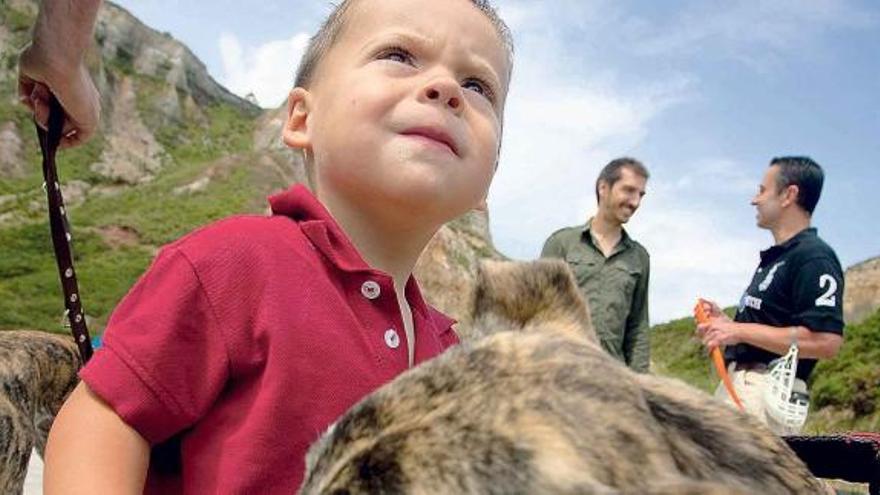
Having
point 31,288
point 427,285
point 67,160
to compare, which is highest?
point 67,160

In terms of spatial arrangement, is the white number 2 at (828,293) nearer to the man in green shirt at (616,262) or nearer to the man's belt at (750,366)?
the man's belt at (750,366)

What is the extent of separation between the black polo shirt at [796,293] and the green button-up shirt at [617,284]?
1.06 m

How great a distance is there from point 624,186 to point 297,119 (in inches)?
223

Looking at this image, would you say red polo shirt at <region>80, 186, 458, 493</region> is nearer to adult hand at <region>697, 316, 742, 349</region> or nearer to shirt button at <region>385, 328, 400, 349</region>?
shirt button at <region>385, 328, 400, 349</region>

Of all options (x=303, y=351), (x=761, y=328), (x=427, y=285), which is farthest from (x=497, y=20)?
(x=427, y=285)

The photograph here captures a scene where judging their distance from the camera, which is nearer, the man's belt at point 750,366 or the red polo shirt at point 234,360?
the red polo shirt at point 234,360

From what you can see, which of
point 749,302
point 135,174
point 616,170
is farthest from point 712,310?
point 135,174

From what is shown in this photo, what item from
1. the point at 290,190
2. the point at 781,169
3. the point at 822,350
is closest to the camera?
the point at 290,190

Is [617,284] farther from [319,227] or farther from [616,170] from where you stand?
[319,227]

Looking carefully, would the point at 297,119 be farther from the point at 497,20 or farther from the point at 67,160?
the point at 67,160

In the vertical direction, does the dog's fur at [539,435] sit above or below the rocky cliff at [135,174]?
below

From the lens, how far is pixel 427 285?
1733 centimetres

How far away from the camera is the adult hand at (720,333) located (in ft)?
21.4

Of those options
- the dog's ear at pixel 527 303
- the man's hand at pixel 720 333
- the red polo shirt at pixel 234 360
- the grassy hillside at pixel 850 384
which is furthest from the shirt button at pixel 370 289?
the grassy hillside at pixel 850 384
